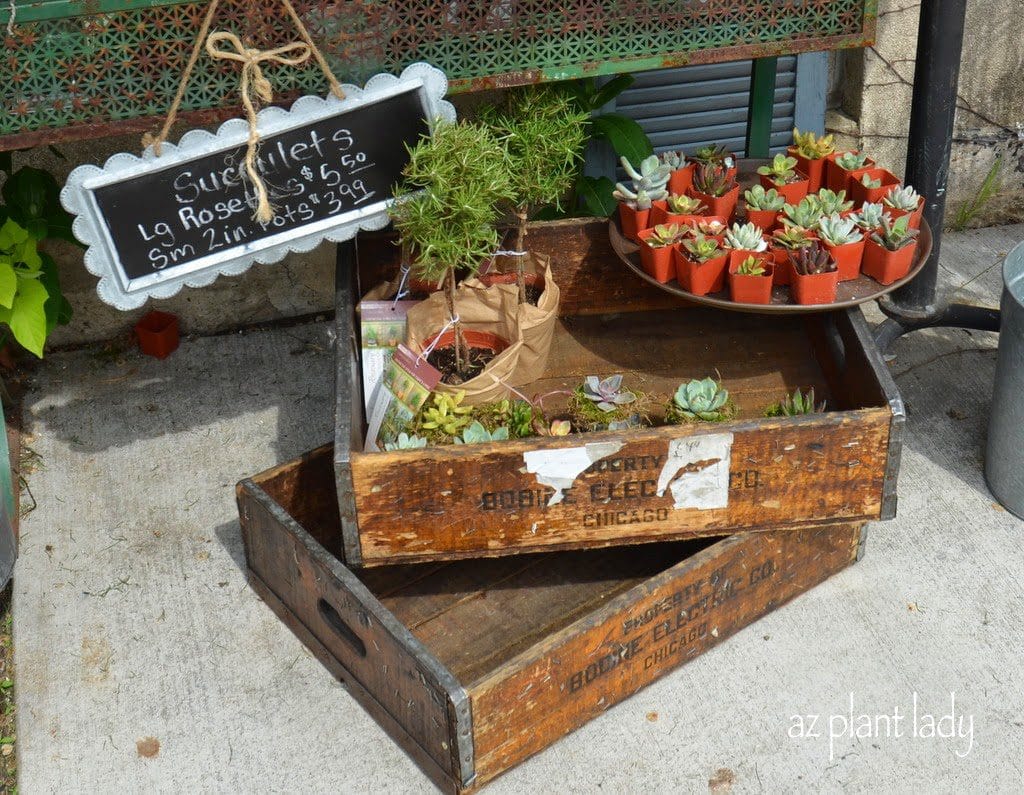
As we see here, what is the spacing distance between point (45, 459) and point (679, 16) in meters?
2.42

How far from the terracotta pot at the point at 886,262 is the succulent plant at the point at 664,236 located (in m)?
0.50

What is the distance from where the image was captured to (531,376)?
11.6ft

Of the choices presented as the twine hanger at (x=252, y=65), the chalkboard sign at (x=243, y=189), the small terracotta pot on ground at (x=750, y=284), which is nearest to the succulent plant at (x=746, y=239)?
the small terracotta pot on ground at (x=750, y=284)

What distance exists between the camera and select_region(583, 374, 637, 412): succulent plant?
336 centimetres

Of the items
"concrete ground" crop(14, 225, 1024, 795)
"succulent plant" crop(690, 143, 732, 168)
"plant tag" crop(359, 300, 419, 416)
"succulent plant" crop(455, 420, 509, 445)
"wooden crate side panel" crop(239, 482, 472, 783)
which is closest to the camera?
"wooden crate side panel" crop(239, 482, 472, 783)

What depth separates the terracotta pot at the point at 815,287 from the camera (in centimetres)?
314

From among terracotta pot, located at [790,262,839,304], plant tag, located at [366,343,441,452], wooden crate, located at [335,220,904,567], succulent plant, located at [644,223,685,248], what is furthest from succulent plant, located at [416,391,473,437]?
terracotta pot, located at [790,262,839,304]

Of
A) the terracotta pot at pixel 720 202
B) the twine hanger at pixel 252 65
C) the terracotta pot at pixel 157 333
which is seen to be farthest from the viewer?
the terracotta pot at pixel 157 333

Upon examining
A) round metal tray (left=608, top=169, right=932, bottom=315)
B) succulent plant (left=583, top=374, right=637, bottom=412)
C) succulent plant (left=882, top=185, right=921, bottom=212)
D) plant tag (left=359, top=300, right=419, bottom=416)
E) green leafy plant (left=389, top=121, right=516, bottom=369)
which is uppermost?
green leafy plant (left=389, top=121, right=516, bottom=369)

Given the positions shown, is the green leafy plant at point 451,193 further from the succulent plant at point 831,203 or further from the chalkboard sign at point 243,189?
the succulent plant at point 831,203

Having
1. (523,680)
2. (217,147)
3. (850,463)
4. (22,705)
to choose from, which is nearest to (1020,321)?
(850,463)

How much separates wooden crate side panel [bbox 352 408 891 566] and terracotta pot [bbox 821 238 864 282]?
1.58ft

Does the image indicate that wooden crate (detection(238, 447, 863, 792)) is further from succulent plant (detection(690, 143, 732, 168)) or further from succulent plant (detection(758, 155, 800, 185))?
succulent plant (detection(690, 143, 732, 168))

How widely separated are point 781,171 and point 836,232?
0.49 meters
